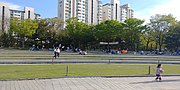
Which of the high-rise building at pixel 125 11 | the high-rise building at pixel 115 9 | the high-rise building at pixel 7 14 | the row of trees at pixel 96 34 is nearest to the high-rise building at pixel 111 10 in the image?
the high-rise building at pixel 115 9

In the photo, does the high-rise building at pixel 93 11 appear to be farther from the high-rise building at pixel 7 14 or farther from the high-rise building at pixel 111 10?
the high-rise building at pixel 7 14

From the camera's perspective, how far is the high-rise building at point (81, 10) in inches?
4966

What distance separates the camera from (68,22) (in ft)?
260

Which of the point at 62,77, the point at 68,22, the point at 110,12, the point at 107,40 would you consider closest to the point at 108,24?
the point at 107,40

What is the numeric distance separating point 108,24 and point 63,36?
52.2 ft

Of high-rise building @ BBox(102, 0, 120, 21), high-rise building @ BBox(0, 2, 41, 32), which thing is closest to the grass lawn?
high-rise building @ BBox(0, 2, 41, 32)

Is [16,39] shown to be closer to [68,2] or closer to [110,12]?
[68,2]

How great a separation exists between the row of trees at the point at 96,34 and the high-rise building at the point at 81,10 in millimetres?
43486

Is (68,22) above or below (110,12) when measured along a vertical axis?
below

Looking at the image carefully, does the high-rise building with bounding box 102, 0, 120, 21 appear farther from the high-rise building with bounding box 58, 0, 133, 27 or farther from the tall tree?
the tall tree

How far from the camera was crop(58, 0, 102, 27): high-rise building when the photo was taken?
12612 centimetres

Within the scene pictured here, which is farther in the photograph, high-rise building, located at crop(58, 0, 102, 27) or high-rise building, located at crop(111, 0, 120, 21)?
high-rise building, located at crop(111, 0, 120, 21)

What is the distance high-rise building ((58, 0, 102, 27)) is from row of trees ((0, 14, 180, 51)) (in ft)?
143

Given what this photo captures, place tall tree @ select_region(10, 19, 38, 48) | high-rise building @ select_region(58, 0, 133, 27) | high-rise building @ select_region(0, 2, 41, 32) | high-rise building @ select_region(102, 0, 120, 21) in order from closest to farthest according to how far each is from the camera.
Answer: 1. tall tree @ select_region(10, 19, 38, 48)
2. high-rise building @ select_region(0, 2, 41, 32)
3. high-rise building @ select_region(58, 0, 133, 27)
4. high-rise building @ select_region(102, 0, 120, 21)
